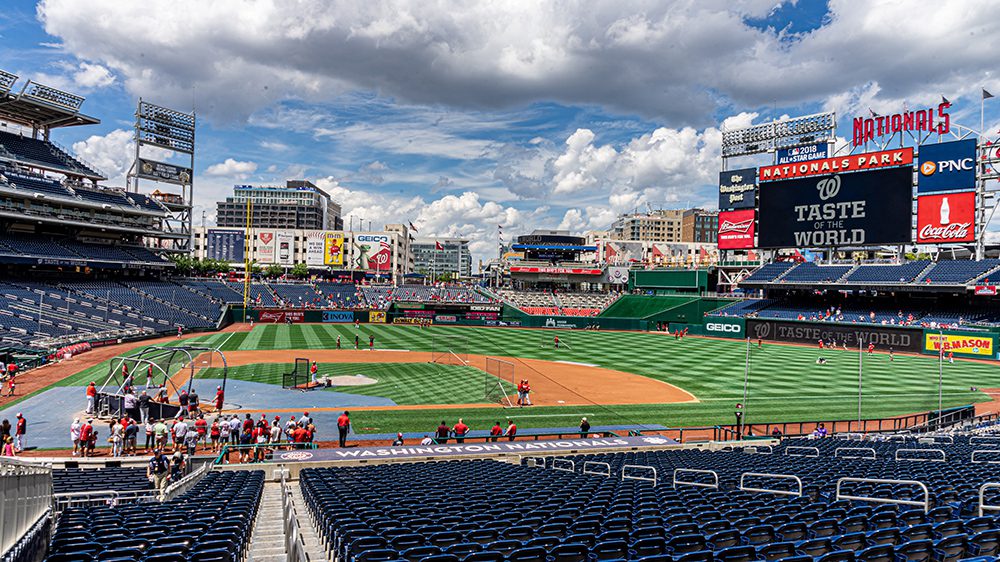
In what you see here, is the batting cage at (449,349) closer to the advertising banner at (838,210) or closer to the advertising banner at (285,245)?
the advertising banner at (838,210)

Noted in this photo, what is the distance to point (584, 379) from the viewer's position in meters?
40.0

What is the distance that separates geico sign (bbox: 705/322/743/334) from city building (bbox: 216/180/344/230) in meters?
137

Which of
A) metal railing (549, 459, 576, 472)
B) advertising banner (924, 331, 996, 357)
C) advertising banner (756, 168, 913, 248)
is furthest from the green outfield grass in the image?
advertising banner (756, 168, 913, 248)

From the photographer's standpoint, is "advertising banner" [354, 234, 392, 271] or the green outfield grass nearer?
the green outfield grass

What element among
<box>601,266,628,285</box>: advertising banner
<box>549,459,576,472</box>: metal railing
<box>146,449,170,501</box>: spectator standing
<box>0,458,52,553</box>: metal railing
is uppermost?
<box>601,266,628,285</box>: advertising banner

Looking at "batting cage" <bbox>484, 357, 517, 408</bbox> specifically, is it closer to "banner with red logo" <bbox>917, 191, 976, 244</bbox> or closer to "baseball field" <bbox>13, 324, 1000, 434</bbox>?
"baseball field" <bbox>13, 324, 1000, 434</bbox>

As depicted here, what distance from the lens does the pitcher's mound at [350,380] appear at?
35812 millimetres

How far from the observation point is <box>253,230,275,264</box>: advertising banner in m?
131

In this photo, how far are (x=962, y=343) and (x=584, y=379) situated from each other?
37.0 meters

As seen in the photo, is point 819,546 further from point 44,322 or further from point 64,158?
point 64,158

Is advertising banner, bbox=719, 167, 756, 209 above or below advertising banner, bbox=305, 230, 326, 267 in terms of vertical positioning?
above

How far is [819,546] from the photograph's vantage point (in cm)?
589

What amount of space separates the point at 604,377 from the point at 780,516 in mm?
34223

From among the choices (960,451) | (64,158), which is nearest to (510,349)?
(960,451)
